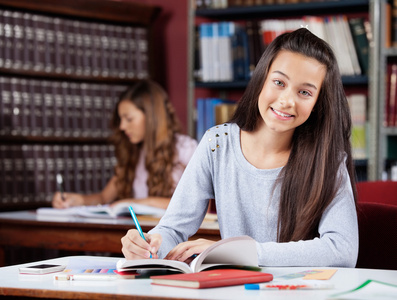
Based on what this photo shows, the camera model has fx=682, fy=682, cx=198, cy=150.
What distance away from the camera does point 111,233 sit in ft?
8.42

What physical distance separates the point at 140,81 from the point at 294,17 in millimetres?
1194

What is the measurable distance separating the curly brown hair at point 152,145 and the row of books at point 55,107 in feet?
2.32

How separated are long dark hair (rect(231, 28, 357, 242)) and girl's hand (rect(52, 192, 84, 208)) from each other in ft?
5.00

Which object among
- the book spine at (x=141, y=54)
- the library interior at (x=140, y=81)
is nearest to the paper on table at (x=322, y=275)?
the library interior at (x=140, y=81)

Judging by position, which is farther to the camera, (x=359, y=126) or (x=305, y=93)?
(x=359, y=126)

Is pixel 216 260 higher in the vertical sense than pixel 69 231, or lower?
higher

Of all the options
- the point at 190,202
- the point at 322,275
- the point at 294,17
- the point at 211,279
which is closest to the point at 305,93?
the point at 190,202

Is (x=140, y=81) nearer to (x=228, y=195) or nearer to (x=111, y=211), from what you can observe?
(x=111, y=211)

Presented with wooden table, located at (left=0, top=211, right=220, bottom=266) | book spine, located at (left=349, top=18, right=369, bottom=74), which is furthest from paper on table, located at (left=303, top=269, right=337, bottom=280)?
book spine, located at (left=349, top=18, right=369, bottom=74)

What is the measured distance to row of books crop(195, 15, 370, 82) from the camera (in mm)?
3787

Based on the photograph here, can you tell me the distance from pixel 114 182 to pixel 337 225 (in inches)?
81.7

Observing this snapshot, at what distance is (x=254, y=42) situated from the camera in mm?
4012

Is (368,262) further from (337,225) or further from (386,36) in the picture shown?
(386,36)

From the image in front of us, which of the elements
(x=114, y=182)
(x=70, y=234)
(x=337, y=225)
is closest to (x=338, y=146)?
(x=337, y=225)
